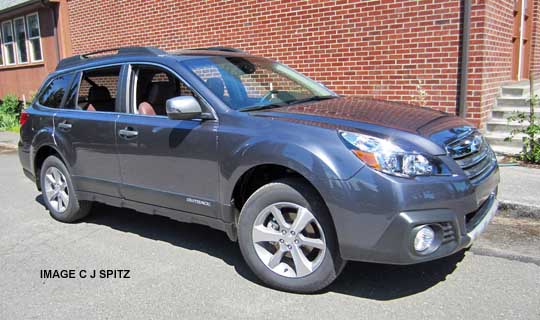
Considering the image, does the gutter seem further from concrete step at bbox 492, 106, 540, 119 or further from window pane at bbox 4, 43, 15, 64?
concrete step at bbox 492, 106, 540, 119

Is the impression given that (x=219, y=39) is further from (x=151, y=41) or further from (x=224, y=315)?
(x=224, y=315)

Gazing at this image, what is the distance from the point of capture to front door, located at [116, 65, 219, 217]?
3.92 meters

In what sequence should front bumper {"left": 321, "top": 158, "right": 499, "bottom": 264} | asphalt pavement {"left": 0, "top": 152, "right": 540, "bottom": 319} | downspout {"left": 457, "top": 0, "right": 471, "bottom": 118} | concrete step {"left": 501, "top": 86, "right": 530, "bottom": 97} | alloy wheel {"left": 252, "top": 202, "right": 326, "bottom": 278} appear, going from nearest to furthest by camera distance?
front bumper {"left": 321, "top": 158, "right": 499, "bottom": 264}
asphalt pavement {"left": 0, "top": 152, "right": 540, "bottom": 319}
alloy wheel {"left": 252, "top": 202, "right": 326, "bottom": 278}
downspout {"left": 457, "top": 0, "right": 471, "bottom": 118}
concrete step {"left": 501, "top": 86, "right": 530, "bottom": 97}

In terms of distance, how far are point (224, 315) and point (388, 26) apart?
5.69 metres

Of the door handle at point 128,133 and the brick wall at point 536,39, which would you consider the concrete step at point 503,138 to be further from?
the door handle at point 128,133

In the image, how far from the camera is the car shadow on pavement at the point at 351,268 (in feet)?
11.7

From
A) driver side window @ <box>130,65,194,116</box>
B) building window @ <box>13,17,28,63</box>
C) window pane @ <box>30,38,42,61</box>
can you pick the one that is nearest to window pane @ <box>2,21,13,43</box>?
building window @ <box>13,17,28,63</box>

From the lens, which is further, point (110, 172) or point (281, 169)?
point (110, 172)

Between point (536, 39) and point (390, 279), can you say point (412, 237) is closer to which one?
point (390, 279)

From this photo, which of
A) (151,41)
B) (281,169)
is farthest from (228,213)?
(151,41)

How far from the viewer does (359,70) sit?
8.02 m

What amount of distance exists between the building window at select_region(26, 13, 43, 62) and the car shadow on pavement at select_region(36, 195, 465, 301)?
13.4m

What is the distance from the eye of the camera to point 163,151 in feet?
13.6

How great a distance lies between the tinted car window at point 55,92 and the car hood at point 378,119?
2646 millimetres
